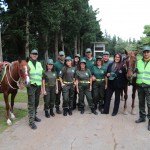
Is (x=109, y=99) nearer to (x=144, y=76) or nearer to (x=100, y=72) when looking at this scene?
(x=100, y=72)

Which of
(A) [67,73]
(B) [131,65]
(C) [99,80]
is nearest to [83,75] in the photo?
(A) [67,73]

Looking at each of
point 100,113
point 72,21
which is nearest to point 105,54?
point 100,113

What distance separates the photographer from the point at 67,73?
8.73 m

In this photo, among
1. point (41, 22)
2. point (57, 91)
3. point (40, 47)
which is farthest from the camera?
point (40, 47)

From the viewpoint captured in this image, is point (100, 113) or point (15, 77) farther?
point (100, 113)

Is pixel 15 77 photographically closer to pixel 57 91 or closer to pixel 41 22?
pixel 57 91

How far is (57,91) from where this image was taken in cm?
870

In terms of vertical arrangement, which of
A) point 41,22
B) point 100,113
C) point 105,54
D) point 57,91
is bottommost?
point 100,113

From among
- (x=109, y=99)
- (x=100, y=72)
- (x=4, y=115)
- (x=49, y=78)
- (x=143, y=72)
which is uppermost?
(x=143, y=72)

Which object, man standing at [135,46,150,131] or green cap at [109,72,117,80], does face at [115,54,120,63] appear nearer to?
green cap at [109,72,117,80]

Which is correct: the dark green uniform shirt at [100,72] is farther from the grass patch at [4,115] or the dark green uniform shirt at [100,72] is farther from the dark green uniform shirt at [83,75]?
the grass patch at [4,115]

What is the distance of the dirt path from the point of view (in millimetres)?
5782

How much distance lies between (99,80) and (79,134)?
9.51ft

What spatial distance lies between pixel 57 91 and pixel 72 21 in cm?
3213
